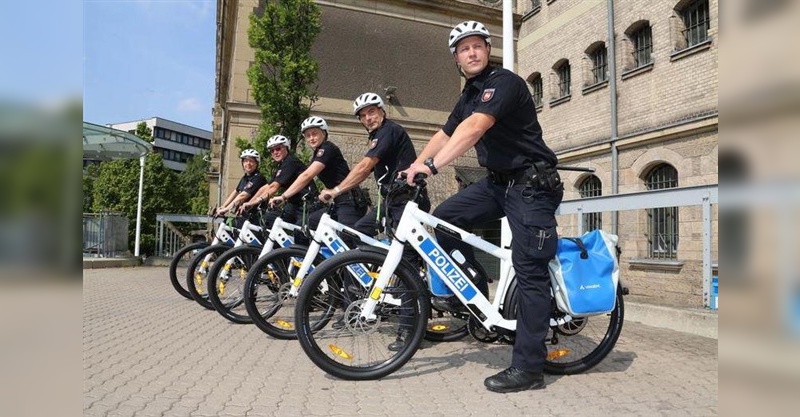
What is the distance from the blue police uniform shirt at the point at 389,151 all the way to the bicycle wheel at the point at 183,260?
3.09 meters

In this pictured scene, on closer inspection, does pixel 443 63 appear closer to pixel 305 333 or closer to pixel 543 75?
pixel 543 75

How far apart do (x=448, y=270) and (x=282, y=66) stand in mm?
9292

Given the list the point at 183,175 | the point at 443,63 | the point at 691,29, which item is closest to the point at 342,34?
the point at 443,63

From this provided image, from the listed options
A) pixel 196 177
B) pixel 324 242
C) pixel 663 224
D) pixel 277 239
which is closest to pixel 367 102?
pixel 324 242

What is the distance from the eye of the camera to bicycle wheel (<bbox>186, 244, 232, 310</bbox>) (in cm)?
675

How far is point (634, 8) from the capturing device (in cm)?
1441

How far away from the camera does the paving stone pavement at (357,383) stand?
3156mm

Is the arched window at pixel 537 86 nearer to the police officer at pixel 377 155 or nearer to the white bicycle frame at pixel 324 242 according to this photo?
the police officer at pixel 377 155

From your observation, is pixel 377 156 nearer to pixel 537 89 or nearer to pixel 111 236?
pixel 111 236

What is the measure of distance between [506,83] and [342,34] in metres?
15.4

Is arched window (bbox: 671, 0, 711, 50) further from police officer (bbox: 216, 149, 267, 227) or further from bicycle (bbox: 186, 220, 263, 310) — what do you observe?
bicycle (bbox: 186, 220, 263, 310)

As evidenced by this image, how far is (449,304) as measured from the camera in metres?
3.96

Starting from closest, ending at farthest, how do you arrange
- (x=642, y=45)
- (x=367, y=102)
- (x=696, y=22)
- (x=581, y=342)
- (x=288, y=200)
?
(x=581, y=342)
(x=367, y=102)
(x=288, y=200)
(x=696, y=22)
(x=642, y=45)
